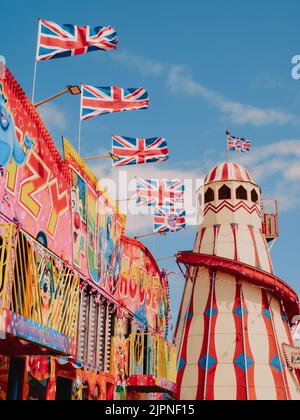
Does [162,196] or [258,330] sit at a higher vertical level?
[162,196]

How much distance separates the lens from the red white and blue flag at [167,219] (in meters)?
30.6

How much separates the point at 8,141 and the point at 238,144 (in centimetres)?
3275

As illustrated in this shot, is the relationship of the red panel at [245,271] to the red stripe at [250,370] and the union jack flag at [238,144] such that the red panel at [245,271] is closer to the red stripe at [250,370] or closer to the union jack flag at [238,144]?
the red stripe at [250,370]

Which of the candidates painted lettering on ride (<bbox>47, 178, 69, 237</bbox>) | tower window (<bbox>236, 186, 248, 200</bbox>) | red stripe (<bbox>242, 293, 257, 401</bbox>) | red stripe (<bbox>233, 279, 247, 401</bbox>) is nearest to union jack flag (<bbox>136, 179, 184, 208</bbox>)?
painted lettering on ride (<bbox>47, 178, 69, 237</bbox>)

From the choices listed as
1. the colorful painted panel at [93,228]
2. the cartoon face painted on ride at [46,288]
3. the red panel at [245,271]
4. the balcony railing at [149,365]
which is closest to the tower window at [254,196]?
the red panel at [245,271]

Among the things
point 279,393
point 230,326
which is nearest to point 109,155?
point 230,326

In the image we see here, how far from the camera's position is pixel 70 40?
1853 centimetres

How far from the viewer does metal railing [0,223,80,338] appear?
12.6 metres

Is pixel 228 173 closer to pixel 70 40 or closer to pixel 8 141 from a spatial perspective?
pixel 70 40

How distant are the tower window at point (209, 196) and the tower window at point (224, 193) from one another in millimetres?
673

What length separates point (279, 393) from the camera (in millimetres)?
37844
